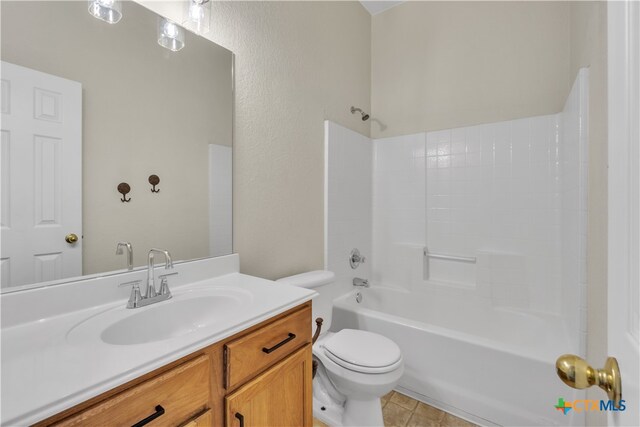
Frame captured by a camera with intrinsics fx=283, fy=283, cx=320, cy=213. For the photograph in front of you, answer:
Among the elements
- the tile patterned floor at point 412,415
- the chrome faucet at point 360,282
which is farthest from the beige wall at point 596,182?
the chrome faucet at point 360,282

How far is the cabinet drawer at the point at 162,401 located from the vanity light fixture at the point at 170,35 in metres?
1.23

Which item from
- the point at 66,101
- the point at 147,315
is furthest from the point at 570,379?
the point at 66,101

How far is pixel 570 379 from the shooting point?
43 cm

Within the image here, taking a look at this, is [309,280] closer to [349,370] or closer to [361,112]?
[349,370]

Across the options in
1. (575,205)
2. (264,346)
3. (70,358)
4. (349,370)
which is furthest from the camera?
(575,205)

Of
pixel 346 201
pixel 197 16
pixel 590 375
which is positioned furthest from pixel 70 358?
pixel 346 201

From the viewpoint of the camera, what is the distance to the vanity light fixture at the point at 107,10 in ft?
3.22

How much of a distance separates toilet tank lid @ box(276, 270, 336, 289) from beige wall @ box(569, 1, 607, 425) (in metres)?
1.19

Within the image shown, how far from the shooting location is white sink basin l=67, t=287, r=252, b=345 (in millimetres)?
814

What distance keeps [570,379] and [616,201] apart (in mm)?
279

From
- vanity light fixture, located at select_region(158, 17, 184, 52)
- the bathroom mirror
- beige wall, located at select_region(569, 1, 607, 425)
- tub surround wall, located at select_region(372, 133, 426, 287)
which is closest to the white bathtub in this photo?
beige wall, located at select_region(569, 1, 607, 425)

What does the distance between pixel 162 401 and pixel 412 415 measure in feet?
4.89

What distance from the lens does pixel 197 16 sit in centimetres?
124

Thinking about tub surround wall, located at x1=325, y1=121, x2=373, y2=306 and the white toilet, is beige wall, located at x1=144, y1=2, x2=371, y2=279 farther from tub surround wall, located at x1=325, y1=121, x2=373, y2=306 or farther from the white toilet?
the white toilet
